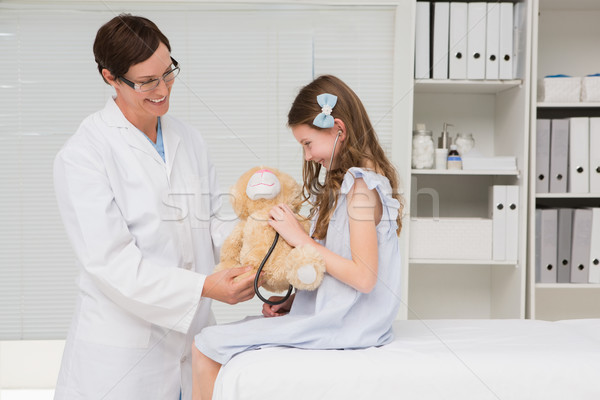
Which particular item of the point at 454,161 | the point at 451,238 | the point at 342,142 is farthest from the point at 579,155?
the point at 342,142

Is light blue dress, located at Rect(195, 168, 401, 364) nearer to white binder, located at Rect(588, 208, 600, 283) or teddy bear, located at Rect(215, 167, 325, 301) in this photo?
teddy bear, located at Rect(215, 167, 325, 301)

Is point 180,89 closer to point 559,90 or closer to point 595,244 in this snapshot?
point 559,90

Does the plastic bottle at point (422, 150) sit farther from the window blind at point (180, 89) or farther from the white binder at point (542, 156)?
the white binder at point (542, 156)

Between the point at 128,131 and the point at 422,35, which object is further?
the point at 422,35

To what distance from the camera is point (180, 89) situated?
104 inches

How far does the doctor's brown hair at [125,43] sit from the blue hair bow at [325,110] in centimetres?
40

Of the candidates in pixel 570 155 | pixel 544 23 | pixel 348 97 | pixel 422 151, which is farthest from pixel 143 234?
pixel 544 23

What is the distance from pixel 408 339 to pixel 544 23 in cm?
188

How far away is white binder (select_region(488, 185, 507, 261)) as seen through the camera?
2.30m

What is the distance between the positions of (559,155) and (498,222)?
14.1 inches

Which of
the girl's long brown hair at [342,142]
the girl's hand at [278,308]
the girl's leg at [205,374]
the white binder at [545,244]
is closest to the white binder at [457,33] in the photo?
the white binder at [545,244]

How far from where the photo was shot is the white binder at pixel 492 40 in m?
2.27

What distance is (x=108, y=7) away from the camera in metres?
2.55

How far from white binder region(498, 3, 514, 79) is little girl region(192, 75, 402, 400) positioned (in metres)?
1.17
